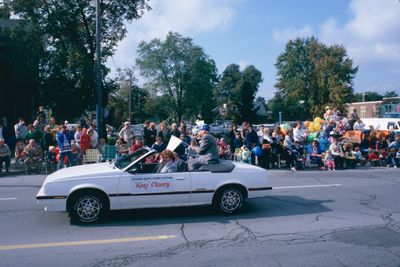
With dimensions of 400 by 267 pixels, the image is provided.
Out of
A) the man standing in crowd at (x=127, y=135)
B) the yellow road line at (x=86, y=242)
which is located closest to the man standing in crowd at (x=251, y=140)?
the man standing in crowd at (x=127, y=135)

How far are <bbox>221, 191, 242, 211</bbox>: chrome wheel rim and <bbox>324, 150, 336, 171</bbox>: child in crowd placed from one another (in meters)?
8.76

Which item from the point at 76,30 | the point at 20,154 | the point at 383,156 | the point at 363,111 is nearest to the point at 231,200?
the point at 20,154

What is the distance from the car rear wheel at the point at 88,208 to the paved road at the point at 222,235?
0.70ft

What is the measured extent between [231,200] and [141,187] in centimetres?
190

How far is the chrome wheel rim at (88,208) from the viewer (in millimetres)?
7816

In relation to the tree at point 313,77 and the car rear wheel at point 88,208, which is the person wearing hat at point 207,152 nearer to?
the car rear wheel at point 88,208

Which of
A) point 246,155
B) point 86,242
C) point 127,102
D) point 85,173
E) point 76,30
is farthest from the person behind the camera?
point 127,102

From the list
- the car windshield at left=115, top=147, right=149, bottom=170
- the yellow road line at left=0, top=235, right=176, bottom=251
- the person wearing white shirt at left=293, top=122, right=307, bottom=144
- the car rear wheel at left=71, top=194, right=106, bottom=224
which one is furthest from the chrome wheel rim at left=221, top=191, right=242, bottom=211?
the person wearing white shirt at left=293, top=122, right=307, bottom=144

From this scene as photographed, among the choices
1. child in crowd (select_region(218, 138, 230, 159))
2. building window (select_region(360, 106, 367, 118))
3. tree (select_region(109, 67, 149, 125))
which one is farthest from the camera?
building window (select_region(360, 106, 367, 118))

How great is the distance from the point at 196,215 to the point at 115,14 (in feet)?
83.5

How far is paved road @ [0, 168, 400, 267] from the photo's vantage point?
5.90 meters

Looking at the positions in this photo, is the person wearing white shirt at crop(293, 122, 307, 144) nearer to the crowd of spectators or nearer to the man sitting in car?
the crowd of spectators

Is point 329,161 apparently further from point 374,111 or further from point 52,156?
point 374,111

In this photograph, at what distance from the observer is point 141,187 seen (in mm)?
7988
